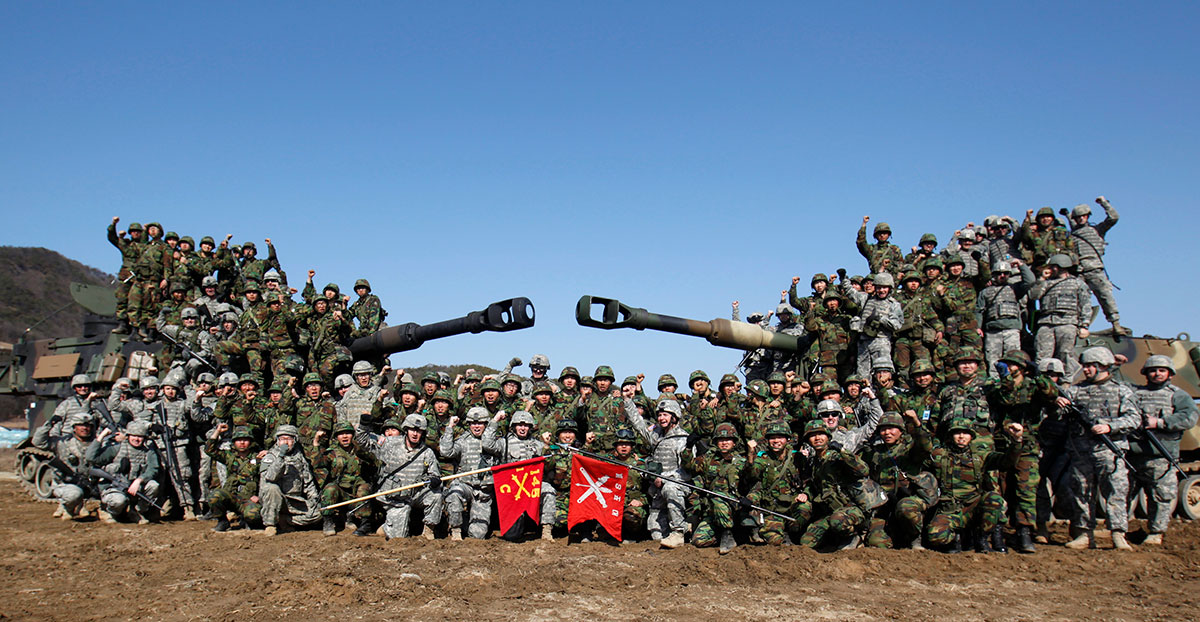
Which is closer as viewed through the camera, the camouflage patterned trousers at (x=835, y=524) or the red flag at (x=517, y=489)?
the camouflage patterned trousers at (x=835, y=524)

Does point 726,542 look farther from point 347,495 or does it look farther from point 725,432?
point 347,495

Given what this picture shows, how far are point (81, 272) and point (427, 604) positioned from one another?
91.2m

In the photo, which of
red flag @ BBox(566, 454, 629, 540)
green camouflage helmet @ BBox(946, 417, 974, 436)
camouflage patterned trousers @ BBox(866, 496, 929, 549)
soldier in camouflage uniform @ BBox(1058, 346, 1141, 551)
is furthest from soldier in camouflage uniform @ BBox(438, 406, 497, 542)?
soldier in camouflage uniform @ BBox(1058, 346, 1141, 551)

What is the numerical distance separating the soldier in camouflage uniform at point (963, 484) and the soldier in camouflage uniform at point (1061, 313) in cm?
346

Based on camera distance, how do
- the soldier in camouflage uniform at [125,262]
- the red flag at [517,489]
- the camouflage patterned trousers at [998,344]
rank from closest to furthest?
the red flag at [517,489], the camouflage patterned trousers at [998,344], the soldier in camouflage uniform at [125,262]

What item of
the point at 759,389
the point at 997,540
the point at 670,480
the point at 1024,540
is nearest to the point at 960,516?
the point at 997,540

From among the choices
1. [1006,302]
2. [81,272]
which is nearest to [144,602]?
[1006,302]

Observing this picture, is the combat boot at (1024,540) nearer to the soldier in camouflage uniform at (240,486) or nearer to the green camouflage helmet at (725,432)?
the green camouflage helmet at (725,432)

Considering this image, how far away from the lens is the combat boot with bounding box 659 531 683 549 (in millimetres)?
9398

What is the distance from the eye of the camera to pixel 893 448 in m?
8.91

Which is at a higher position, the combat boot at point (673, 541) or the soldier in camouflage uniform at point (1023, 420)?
the soldier in camouflage uniform at point (1023, 420)

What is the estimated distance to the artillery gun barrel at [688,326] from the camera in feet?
32.0

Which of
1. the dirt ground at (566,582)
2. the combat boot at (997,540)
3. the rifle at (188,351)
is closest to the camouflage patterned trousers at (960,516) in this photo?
the combat boot at (997,540)

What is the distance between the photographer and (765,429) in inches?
377
